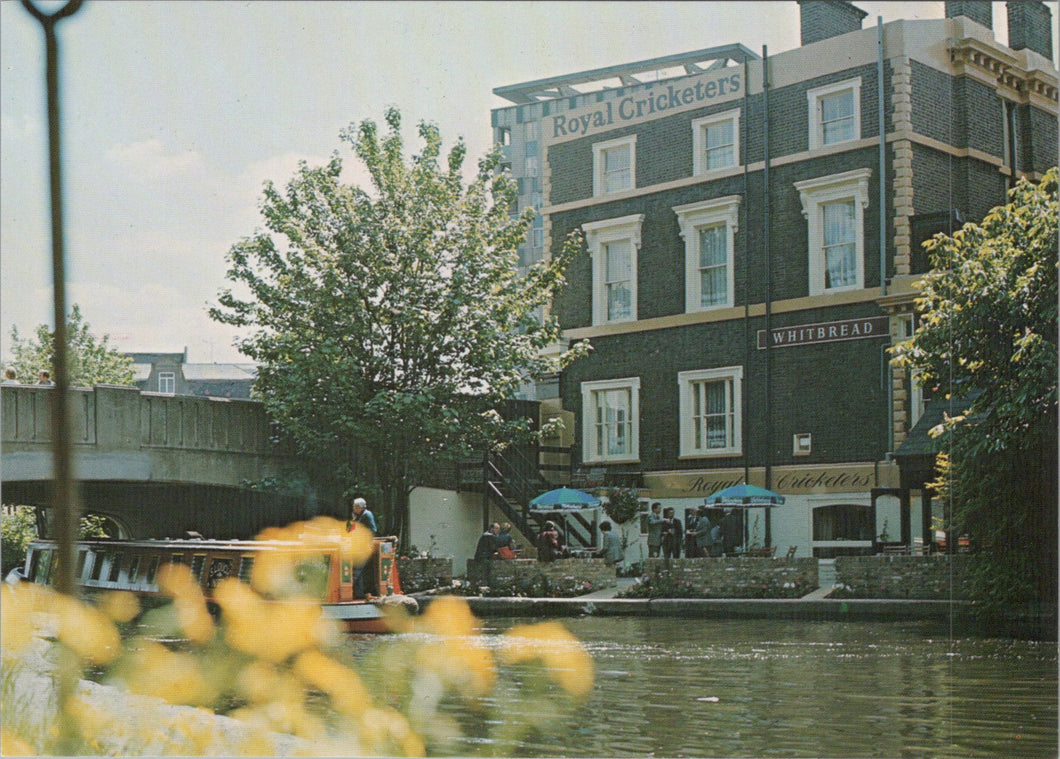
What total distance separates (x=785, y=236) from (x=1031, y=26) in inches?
57.1

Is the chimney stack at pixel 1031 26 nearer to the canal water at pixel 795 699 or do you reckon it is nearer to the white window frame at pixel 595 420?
the white window frame at pixel 595 420

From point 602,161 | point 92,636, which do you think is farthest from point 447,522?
point 92,636

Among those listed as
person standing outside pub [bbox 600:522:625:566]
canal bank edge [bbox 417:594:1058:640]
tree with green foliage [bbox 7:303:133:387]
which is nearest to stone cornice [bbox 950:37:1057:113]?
canal bank edge [bbox 417:594:1058:640]

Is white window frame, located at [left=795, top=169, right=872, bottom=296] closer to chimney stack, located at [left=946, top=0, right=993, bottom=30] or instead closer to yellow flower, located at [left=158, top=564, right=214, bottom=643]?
chimney stack, located at [left=946, top=0, right=993, bottom=30]

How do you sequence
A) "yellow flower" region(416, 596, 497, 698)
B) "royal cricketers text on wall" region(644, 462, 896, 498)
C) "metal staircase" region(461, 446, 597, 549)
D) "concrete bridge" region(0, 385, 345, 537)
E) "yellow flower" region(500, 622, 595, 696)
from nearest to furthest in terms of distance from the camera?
"yellow flower" region(416, 596, 497, 698) < "yellow flower" region(500, 622, 595, 696) < "concrete bridge" region(0, 385, 345, 537) < "metal staircase" region(461, 446, 597, 549) < "royal cricketers text on wall" region(644, 462, 896, 498)

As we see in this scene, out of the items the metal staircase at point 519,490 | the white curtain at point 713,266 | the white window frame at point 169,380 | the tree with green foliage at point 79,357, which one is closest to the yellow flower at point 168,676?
the tree with green foliage at point 79,357

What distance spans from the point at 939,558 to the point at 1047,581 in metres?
0.99

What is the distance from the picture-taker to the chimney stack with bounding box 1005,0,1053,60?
5.81m

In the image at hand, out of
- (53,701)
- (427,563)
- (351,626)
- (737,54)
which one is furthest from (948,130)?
(53,701)

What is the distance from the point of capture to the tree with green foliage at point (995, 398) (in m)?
6.07

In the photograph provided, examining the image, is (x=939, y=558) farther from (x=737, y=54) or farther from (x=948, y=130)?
(x=737, y=54)

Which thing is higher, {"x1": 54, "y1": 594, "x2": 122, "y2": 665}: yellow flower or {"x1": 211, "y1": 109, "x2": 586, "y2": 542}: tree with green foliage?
{"x1": 211, "y1": 109, "x2": 586, "y2": 542}: tree with green foliage

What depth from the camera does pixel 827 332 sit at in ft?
20.9

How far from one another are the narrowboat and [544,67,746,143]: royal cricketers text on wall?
227cm
